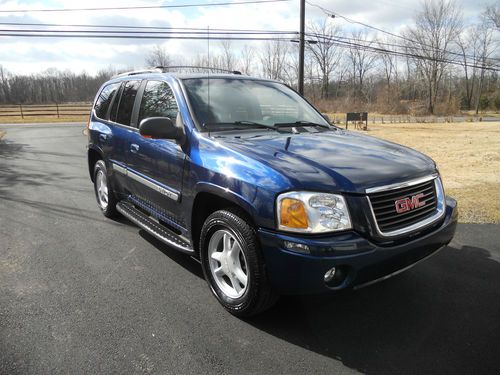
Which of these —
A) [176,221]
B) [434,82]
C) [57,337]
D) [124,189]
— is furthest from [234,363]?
[434,82]

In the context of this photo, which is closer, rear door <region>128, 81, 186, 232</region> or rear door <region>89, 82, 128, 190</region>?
rear door <region>128, 81, 186, 232</region>

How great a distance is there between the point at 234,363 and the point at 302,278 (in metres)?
0.70

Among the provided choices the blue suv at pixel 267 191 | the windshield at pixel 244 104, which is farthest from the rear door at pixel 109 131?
the windshield at pixel 244 104

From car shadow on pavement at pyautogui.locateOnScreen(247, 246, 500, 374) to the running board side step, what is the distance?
96cm

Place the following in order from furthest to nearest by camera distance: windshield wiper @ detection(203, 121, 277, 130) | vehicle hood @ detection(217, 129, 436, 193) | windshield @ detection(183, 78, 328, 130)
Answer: windshield @ detection(183, 78, 328, 130), windshield wiper @ detection(203, 121, 277, 130), vehicle hood @ detection(217, 129, 436, 193)

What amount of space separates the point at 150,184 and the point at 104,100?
2.15 metres

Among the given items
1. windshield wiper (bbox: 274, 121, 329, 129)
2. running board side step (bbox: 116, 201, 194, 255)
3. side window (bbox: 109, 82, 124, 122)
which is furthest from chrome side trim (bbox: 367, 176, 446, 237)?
side window (bbox: 109, 82, 124, 122)

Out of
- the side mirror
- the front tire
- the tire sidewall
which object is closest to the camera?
the front tire

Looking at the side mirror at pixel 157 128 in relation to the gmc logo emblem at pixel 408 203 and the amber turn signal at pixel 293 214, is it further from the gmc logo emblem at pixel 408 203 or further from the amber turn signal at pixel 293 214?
the gmc logo emblem at pixel 408 203

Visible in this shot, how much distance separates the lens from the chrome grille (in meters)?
2.67

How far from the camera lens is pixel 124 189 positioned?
188 inches

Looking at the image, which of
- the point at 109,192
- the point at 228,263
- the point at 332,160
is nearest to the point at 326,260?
the point at 332,160

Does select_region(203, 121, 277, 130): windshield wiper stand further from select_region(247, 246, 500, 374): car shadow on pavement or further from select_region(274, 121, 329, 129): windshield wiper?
select_region(247, 246, 500, 374): car shadow on pavement

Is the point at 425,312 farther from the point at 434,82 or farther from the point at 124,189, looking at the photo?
the point at 434,82
